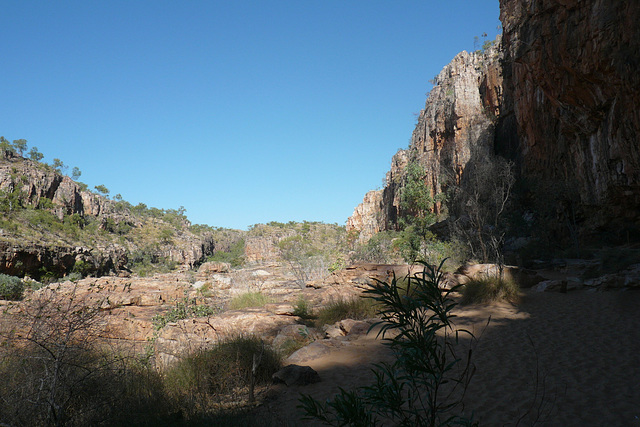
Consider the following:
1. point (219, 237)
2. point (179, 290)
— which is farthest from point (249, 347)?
point (219, 237)

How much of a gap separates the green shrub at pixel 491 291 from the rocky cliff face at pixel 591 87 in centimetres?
641

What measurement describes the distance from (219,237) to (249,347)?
76061 millimetres

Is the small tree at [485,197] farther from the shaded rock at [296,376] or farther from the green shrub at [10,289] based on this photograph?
the green shrub at [10,289]

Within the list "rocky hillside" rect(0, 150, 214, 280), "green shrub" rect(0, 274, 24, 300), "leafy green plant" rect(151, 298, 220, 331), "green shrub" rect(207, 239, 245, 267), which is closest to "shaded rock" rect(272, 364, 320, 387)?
"leafy green plant" rect(151, 298, 220, 331)

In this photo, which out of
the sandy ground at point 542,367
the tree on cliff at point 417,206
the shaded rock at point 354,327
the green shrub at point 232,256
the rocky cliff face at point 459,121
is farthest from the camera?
the green shrub at point 232,256

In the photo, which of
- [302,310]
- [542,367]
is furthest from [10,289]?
[542,367]

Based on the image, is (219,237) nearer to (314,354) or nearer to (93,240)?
(93,240)

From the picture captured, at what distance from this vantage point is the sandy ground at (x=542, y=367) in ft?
12.6

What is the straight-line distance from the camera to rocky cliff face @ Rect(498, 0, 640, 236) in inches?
399

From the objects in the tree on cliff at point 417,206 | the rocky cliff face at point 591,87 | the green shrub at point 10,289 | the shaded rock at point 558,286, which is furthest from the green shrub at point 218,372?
the tree on cliff at point 417,206

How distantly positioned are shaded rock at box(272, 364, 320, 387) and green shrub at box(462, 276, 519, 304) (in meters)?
5.47

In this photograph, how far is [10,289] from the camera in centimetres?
1478

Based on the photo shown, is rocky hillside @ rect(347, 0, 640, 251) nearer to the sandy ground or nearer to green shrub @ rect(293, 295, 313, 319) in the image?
the sandy ground

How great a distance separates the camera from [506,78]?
2503cm
